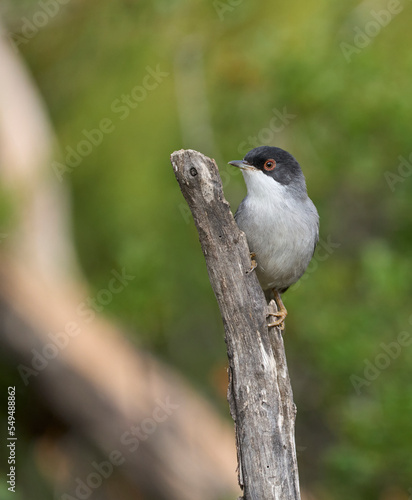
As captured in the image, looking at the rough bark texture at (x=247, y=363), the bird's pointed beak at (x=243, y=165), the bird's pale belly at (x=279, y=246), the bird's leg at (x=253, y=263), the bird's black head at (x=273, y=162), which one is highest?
the bird's black head at (x=273, y=162)

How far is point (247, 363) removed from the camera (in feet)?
13.7

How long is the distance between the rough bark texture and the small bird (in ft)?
2.04

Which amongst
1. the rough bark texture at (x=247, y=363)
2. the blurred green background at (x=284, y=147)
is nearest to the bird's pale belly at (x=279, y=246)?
the rough bark texture at (x=247, y=363)

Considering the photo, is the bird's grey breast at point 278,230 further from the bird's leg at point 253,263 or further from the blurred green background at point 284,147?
the blurred green background at point 284,147

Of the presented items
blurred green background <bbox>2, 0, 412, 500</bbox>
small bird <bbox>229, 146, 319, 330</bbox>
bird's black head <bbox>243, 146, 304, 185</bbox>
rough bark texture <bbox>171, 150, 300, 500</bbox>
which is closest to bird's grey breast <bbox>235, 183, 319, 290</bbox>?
small bird <bbox>229, 146, 319, 330</bbox>

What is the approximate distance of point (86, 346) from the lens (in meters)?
8.48

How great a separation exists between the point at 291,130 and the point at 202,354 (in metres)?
4.15

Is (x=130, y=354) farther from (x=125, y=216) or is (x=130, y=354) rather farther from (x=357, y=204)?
(x=357, y=204)

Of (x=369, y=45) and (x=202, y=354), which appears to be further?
(x=202, y=354)

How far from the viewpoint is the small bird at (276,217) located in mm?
4887

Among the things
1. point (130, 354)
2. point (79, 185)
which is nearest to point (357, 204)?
point (130, 354)

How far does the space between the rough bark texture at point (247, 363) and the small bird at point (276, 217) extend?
62cm

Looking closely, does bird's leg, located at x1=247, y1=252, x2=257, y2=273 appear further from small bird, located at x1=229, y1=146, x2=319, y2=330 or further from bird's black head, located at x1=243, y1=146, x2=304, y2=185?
bird's black head, located at x1=243, y1=146, x2=304, y2=185

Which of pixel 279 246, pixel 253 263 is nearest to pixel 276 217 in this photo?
pixel 279 246
